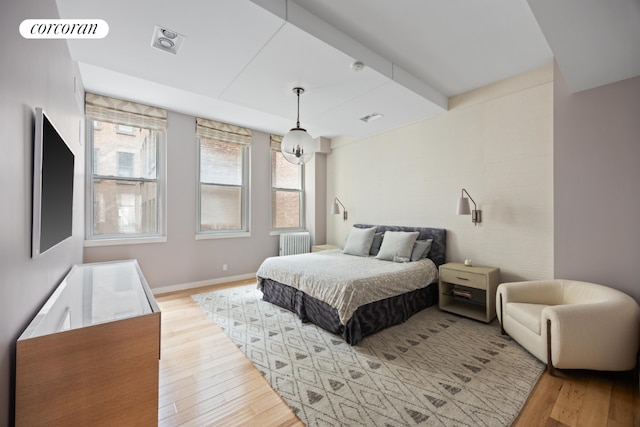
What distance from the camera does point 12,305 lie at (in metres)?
1.05

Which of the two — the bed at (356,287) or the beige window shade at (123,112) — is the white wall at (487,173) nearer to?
the bed at (356,287)

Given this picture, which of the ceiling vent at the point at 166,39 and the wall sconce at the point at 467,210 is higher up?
the ceiling vent at the point at 166,39

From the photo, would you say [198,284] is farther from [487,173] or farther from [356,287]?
[487,173]

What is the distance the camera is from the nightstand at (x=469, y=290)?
298 centimetres

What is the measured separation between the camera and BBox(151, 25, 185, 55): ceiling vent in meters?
2.04

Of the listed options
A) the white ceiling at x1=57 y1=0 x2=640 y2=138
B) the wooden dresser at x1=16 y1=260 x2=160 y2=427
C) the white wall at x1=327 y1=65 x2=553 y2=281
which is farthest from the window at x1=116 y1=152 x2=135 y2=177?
the white wall at x1=327 y1=65 x2=553 y2=281

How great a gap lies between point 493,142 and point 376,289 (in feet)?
7.71

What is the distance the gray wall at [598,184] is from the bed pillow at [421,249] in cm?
133

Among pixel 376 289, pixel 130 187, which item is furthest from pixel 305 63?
pixel 130 187

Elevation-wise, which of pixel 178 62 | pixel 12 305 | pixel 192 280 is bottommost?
pixel 192 280

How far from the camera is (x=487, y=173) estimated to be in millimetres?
3336

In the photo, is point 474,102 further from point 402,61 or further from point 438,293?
point 438,293

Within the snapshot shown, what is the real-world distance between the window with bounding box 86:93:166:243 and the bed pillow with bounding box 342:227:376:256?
2928 millimetres

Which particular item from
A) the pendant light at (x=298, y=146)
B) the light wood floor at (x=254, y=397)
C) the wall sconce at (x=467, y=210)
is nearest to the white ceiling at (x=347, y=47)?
the pendant light at (x=298, y=146)
